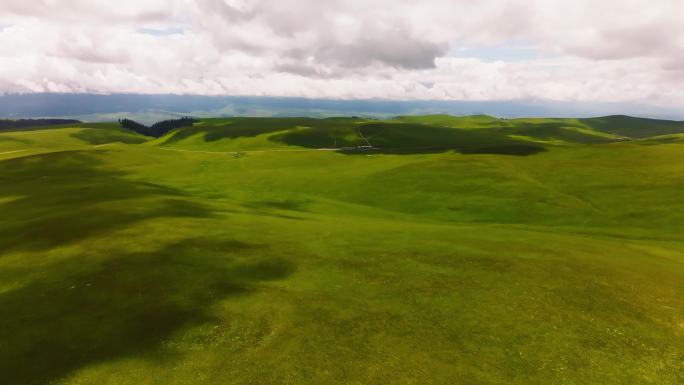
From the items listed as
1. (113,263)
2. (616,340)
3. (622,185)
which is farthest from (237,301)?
(622,185)

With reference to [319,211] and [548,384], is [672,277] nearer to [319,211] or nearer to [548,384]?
[548,384]

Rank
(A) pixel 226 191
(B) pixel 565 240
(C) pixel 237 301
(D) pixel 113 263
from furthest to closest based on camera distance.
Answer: (A) pixel 226 191 → (B) pixel 565 240 → (D) pixel 113 263 → (C) pixel 237 301

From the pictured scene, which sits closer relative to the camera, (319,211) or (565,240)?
(565,240)

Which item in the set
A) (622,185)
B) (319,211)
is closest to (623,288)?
(319,211)

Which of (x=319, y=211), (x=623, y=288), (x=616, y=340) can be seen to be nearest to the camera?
(x=616, y=340)

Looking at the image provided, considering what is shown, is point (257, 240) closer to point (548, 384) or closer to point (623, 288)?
point (548, 384)

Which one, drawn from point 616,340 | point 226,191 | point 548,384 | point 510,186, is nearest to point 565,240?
point 616,340

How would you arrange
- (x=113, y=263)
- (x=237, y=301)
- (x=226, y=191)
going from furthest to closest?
(x=226, y=191) → (x=113, y=263) → (x=237, y=301)

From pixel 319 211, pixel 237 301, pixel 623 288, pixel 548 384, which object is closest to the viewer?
pixel 548 384

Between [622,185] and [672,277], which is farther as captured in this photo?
[622,185]
